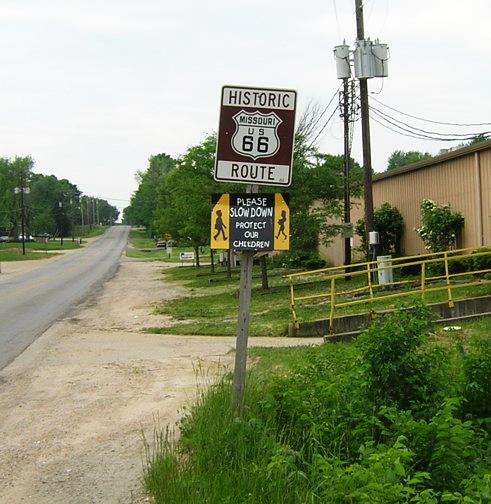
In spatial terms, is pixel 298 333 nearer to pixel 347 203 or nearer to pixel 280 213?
pixel 280 213

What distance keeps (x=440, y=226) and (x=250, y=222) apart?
17147mm

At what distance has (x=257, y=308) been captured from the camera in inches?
760

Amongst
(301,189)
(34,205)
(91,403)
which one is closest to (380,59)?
(301,189)

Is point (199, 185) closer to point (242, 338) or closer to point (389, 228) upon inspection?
point (389, 228)

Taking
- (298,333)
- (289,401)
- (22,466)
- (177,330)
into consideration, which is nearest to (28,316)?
(177,330)

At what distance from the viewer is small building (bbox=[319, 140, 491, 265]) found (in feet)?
67.4

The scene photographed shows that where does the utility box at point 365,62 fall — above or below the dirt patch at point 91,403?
above

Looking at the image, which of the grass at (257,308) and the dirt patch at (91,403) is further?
the grass at (257,308)

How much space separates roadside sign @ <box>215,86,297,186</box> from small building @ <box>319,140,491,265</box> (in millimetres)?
15633

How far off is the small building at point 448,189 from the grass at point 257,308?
3571 millimetres

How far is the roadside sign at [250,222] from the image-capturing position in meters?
5.74

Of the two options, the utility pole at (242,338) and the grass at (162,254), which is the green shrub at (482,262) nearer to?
the utility pole at (242,338)

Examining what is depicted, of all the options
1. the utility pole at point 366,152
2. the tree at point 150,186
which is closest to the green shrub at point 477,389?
the utility pole at point 366,152

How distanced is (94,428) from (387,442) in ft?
11.4
